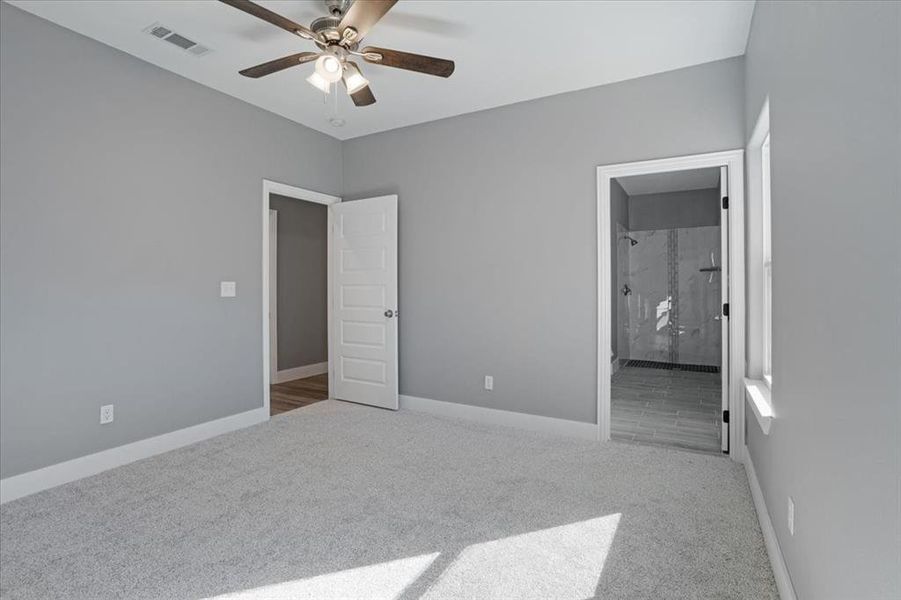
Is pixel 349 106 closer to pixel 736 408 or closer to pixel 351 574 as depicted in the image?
pixel 351 574

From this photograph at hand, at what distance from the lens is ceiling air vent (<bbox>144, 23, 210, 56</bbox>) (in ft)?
9.52

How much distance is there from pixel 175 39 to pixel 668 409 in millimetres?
5011

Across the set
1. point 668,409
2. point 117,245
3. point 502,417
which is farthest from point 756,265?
point 117,245

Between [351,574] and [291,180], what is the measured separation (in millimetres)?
3553

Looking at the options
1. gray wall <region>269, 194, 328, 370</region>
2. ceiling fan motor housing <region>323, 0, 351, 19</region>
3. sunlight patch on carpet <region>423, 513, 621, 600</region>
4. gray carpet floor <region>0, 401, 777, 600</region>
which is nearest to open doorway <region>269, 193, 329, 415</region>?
gray wall <region>269, 194, 328, 370</region>

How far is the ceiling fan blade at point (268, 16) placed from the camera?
211cm

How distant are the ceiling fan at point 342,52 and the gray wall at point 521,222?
1.53 metres

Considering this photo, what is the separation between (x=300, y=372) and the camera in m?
6.27

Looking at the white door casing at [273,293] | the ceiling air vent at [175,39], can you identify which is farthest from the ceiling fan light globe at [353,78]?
the white door casing at [273,293]

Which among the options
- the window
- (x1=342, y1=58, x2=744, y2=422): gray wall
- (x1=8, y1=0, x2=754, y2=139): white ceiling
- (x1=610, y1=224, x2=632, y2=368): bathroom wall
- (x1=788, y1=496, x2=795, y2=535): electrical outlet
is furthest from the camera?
(x1=610, y1=224, x2=632, y2=368): bathroom wall

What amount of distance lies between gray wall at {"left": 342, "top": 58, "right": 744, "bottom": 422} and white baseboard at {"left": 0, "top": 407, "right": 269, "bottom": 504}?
5.30 feet

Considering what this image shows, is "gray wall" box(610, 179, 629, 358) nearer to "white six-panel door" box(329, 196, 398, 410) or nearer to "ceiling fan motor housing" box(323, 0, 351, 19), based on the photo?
"white six-panel door" box(329, 196, 398, 410)

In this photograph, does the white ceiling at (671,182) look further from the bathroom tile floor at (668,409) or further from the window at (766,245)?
the window at (766,245)

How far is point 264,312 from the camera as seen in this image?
13.9ft
